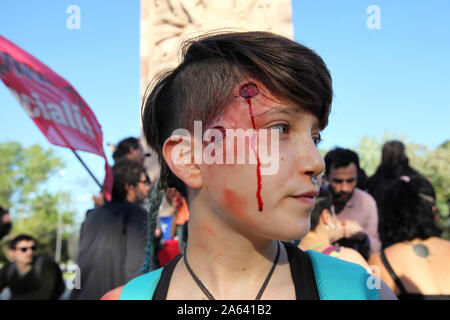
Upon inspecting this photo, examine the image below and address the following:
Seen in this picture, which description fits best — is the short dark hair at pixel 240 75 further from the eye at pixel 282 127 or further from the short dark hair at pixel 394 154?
the short dark hair at pixel 394 154

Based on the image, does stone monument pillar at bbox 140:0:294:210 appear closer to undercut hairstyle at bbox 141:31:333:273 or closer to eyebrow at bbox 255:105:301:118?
undercut hairstyle at bbox 141:31:333:273

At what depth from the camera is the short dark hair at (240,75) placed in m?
1.30

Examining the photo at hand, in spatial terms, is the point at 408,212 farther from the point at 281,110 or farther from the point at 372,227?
the point at 281,110

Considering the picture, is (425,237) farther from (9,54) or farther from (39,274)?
(39,274)

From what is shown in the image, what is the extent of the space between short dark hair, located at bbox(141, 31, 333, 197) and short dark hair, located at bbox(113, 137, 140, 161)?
2.96 m

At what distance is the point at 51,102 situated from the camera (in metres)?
2.20

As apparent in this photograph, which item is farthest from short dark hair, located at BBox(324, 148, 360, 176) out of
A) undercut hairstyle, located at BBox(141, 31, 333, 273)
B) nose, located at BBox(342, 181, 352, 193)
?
undercut hairstyle, located at BBox(141, 31, 333, 273)

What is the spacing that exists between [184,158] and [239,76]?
327mm

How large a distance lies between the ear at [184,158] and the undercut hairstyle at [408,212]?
2168 millimetres

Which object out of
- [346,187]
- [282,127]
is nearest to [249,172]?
[282,127]

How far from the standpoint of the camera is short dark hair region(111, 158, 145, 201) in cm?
340

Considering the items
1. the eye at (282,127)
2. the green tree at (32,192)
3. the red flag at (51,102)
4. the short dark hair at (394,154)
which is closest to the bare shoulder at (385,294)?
the eye at (282,127)
